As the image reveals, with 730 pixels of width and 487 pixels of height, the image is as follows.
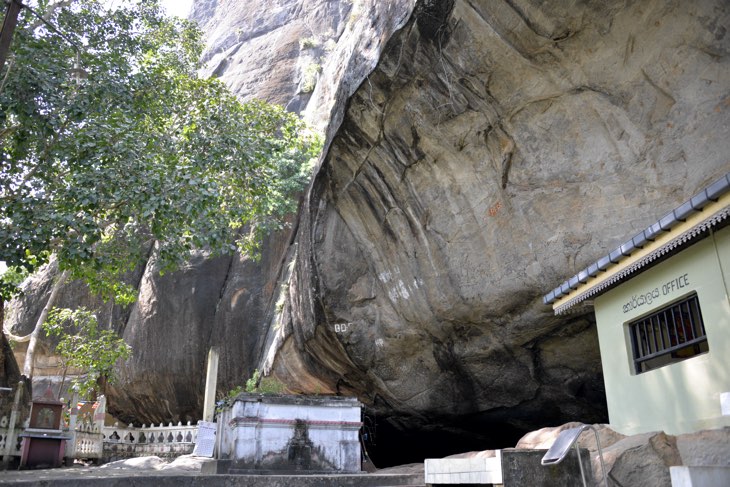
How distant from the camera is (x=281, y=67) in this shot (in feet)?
95.0

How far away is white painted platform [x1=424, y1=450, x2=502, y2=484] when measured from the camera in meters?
5.72

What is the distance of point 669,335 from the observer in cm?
768

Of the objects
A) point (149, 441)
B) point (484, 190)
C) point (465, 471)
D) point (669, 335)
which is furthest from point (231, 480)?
point (149, 441)

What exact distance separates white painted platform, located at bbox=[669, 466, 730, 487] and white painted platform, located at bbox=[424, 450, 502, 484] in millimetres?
1619

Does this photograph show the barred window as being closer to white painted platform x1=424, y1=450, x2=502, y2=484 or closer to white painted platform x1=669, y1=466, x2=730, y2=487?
white painted platform x1=669, y1=466, x2=730, y2=487

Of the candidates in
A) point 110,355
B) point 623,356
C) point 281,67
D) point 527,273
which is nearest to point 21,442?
point 110,355

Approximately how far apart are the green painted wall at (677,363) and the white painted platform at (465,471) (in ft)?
8.71

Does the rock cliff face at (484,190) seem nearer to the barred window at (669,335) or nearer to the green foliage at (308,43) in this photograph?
the barred window at (669,335)

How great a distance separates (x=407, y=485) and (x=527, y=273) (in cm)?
496

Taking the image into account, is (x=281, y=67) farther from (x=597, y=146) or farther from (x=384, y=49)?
(x=597, y=146)

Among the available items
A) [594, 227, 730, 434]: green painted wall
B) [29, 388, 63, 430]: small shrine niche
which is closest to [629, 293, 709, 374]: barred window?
[594, 227, 730, 434]: green painted wall

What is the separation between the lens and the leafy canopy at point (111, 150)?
460 inches

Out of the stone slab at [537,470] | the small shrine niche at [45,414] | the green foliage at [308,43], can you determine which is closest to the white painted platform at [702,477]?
the stone slab at [537,470]

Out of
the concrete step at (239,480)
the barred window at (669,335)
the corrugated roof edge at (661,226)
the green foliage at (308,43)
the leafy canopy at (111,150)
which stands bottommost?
the concrete step at (239,480)
